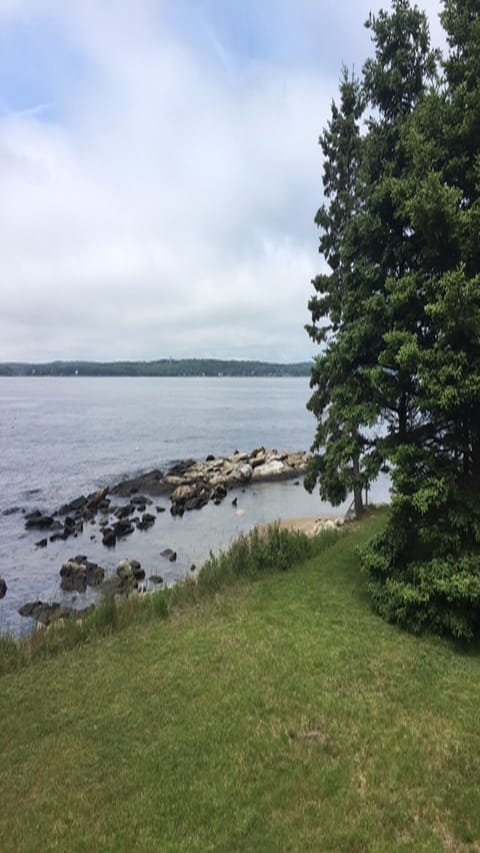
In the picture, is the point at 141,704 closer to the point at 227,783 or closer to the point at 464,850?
the point at 227,783

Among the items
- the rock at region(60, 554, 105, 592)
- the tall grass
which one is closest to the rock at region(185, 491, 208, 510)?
the rock at region(60, 554, 105, 592)

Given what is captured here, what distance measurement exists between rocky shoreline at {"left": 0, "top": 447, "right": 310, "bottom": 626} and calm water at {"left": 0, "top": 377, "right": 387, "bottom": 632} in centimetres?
58

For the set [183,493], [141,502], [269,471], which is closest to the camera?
[141,502]

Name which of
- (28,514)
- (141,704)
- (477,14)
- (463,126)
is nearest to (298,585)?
(141,704)

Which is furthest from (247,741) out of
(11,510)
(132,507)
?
(11,510)

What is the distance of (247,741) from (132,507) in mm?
25152

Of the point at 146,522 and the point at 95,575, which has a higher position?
the point at 95,575

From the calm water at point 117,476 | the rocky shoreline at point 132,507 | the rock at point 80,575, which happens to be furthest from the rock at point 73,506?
the rock at point 80,575

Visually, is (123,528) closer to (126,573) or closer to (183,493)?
(126,573)

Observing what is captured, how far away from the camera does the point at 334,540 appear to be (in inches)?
640

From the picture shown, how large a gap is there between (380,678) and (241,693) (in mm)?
2152

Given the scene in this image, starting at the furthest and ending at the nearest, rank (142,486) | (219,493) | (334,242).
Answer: (142,486), (219,493), (334,242)

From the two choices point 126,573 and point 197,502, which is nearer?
point 126,573

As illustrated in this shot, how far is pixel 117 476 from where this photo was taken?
40.7m
